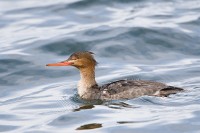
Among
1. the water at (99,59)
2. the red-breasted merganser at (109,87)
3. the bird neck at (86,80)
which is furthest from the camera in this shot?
the bird neck at (86,80)

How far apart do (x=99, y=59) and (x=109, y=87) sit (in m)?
3.80

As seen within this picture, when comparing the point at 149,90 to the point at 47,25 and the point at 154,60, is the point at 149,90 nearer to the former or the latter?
the point at 154,60

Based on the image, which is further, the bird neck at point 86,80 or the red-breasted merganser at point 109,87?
the bird neck at point 86,80

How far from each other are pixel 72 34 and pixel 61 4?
12.3ft

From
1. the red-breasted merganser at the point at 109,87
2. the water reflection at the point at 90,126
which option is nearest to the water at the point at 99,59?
the water reflection at the point at 90,126

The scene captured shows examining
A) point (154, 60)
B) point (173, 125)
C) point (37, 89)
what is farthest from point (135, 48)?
point (173, 125)

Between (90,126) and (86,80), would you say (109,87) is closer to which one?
(86,80)

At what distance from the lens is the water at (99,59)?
12227 mm

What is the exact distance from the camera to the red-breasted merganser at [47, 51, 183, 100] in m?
13.5

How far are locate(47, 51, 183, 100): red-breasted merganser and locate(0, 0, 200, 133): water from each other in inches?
6.9

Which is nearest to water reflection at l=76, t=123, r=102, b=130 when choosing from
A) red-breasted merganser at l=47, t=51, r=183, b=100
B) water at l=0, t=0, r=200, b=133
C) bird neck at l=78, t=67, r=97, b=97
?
water at l=0, t=0, r=200, b=133

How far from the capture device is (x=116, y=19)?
67.9 ft

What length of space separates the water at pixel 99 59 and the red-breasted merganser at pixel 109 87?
0.18 m

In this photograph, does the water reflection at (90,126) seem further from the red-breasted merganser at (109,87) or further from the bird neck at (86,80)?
the bird neck at (86,80)
